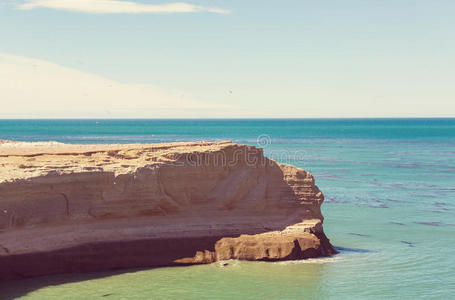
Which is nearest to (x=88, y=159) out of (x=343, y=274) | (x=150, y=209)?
(x=150, y=209)

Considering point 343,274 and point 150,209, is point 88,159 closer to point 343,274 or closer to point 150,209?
point 150,209

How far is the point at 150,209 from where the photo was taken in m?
22.7

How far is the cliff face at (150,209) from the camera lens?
2067cm

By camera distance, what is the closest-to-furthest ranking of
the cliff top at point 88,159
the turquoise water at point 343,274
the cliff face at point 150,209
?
1. the turquoise water at point 343,274
2. the cliff face at point 150,209
3. the cliff top at point 88,159

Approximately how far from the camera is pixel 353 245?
2619 cm

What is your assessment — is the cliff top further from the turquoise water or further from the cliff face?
the turquoise water

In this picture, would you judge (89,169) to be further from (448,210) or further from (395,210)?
(448,210)

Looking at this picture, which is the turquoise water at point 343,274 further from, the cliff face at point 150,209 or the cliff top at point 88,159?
the cliff top at point 88,159

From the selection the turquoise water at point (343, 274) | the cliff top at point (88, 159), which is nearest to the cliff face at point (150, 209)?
the cliff top at point (88, 159)

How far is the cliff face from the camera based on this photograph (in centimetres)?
2067

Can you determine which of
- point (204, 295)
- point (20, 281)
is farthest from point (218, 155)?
point (20, 281)

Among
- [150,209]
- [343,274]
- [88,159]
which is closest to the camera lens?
[343,274]

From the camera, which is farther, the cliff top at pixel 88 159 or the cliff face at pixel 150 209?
the cliff top at pixel 88 159

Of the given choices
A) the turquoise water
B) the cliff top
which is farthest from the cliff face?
the turquoise water
